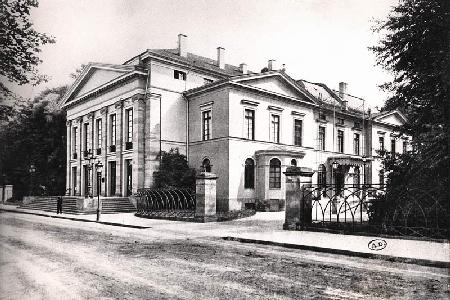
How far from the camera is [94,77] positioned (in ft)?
106

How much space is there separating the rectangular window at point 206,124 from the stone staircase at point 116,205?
6.89 m

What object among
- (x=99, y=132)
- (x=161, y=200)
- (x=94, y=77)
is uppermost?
(x=94, y=77)

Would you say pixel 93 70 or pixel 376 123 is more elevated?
pixel 93 70

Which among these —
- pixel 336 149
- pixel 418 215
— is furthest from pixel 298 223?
pixel 336 149

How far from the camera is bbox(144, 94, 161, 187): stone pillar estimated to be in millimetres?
26547

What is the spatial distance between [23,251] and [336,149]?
3010cm

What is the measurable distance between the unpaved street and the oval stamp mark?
3.36ft

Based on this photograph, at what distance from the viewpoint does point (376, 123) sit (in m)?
39.1

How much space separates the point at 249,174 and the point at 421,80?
50.4 feet

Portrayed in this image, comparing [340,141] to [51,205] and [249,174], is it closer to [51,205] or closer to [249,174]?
[249,174]

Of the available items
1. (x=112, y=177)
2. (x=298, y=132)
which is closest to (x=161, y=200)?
(x=112, y=177)

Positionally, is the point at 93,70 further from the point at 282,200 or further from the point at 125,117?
the point at 282,200

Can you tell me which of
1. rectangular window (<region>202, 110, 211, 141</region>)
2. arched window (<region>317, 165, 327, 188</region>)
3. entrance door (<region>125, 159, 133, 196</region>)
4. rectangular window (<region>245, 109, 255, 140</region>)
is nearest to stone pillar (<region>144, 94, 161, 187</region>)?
entrance door (<region>125, 159, 133, 196</region>)

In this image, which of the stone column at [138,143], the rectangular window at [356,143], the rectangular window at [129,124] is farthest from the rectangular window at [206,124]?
the rectangular window at [356,143]
